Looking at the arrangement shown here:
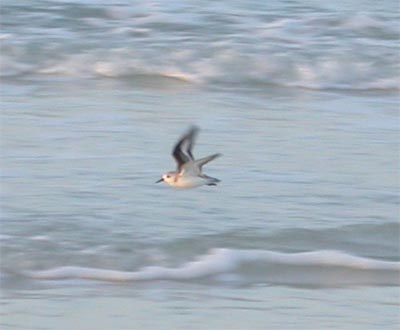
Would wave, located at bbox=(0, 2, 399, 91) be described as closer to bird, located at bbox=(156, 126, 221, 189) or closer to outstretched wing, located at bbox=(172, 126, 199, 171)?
bird, located at bbox=(156, 126, 221, 189)

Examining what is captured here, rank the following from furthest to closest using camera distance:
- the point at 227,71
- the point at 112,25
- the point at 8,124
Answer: the point at 112,25 → the point at 227,71 → the point at 8,124

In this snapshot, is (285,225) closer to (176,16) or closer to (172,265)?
(172,265)

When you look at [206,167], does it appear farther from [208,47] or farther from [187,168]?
[208,47]

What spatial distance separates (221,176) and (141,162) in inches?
13.5

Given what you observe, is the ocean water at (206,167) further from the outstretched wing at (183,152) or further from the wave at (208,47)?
the outstretched wing at (183,152)

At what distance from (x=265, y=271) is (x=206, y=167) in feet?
4.12

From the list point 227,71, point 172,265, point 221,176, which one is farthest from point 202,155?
point 227,71

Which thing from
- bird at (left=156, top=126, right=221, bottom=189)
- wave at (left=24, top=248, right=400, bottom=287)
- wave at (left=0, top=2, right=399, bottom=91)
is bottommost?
wave at (left=24, top=248, right=400, bottom=287)

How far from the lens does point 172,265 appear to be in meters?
5.55

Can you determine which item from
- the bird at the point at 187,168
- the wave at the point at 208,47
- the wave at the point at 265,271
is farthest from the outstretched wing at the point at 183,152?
the wave at the point at 208,47

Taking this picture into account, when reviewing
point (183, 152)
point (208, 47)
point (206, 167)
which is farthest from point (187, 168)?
point (208, 47)

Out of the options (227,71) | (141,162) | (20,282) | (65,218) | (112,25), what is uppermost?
(112,25)

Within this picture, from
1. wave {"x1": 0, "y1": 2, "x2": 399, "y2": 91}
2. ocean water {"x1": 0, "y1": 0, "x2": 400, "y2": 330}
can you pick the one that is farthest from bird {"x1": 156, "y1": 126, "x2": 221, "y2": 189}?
wave {"x1": 0, "y1": 2, "x2": 399, "y2": 91}

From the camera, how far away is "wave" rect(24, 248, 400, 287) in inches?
215
